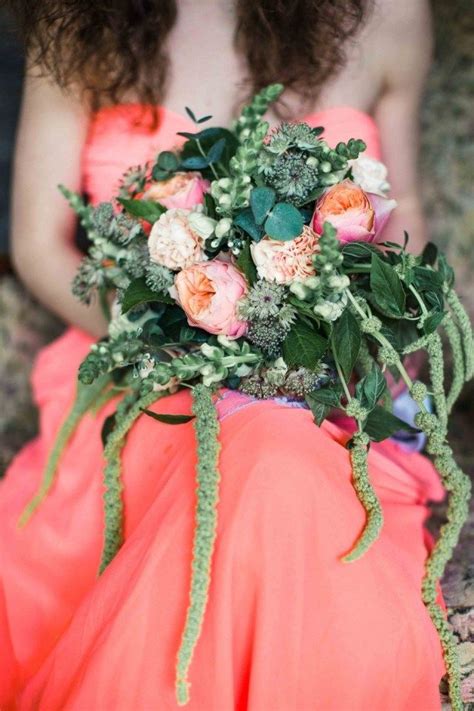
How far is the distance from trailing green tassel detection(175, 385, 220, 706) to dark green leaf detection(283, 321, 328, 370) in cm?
13

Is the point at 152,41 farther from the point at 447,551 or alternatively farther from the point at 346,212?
the point at 447,551

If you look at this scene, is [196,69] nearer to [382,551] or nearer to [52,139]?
[52,139]

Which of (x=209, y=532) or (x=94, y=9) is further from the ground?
(x=94, y=9)

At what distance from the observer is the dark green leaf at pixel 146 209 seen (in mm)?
1037

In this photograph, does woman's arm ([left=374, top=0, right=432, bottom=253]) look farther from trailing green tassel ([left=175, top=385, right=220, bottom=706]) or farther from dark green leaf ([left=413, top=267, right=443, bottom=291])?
trailing green tassel ([left=175, top=385, right=220, bottom=706])

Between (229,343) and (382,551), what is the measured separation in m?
0.31

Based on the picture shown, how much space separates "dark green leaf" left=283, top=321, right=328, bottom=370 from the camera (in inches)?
36.4

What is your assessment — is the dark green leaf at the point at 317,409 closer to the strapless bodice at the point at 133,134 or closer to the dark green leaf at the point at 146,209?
the dark green leaf at the point at 146,209

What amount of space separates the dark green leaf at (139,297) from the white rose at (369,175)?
32 centimetres

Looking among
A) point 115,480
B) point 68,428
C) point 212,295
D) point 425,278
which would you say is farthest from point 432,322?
point 68,428

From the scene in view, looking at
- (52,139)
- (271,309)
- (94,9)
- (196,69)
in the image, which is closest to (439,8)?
(196,69)

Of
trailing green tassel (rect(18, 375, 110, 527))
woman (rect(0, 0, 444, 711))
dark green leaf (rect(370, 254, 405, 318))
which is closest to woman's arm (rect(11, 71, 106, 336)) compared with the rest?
woman (rect(0, 0, 444, 711))

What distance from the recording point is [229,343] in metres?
0.95

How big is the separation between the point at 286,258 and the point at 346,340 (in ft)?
0.41
